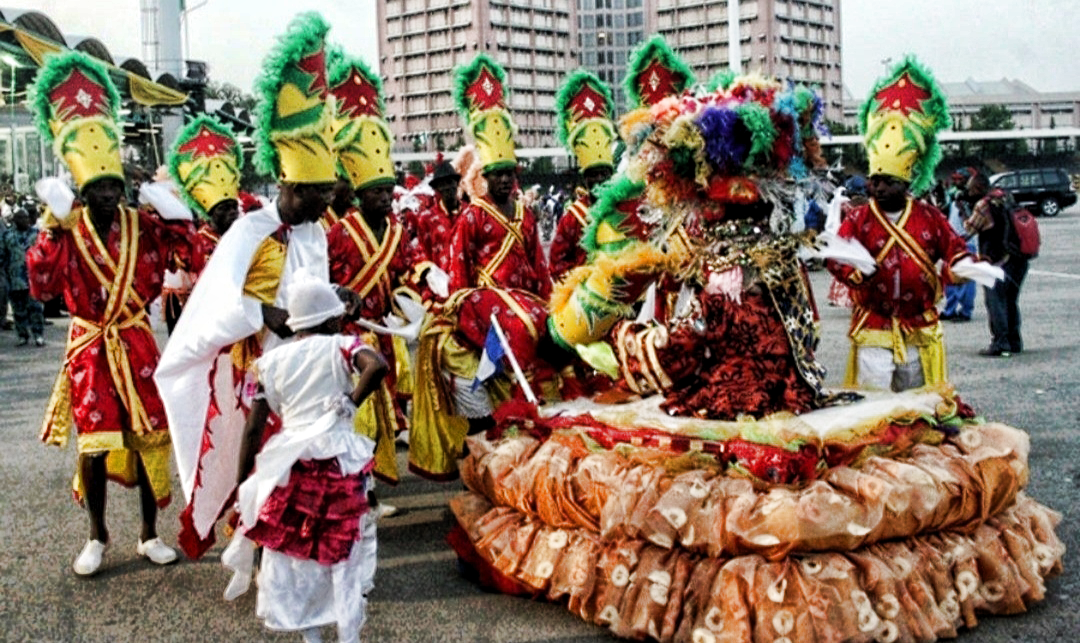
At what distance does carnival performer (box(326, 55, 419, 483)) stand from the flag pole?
62cm

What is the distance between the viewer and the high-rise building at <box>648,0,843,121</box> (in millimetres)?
103000

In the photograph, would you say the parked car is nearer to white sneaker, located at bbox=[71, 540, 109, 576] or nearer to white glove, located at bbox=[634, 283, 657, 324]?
white glove, located at bbox=[634, 283, 657, 324]

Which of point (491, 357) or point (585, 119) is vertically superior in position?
point (585, 119)

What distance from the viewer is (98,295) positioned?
19.1 ft

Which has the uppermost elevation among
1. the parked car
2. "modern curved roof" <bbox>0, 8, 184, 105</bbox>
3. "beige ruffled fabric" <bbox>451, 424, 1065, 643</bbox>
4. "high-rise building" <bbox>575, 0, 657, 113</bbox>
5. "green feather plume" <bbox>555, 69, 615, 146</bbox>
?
"high-rise building" <bbox>575, 0, 657, 113</bbox>

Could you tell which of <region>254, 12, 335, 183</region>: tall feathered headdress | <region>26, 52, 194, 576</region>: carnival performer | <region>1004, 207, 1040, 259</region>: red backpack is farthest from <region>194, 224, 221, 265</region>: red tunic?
<region>1004, 207, 1040, 259</region>: red backpack

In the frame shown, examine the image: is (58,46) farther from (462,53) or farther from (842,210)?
(462,53)

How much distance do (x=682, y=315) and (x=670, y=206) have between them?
0.51m

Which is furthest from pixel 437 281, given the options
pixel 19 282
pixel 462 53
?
pixel 462 53

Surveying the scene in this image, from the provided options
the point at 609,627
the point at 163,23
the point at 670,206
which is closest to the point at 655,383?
the point at 670,206

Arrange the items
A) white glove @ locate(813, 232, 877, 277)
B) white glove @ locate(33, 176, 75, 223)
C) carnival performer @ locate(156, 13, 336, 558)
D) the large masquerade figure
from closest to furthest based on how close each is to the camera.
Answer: the large masquerade figure < carnival performer @ locate(156, 13, 336, 558) < white glove @ locate(33, 176, 75, 223) < white glove @ locate(813, 232, 877, 277)

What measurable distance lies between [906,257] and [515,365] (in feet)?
7.84

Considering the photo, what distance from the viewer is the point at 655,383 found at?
5.25m

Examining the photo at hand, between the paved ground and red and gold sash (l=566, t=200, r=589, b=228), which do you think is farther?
red and gold sash (l=566, t=200, r=589, b=228)
